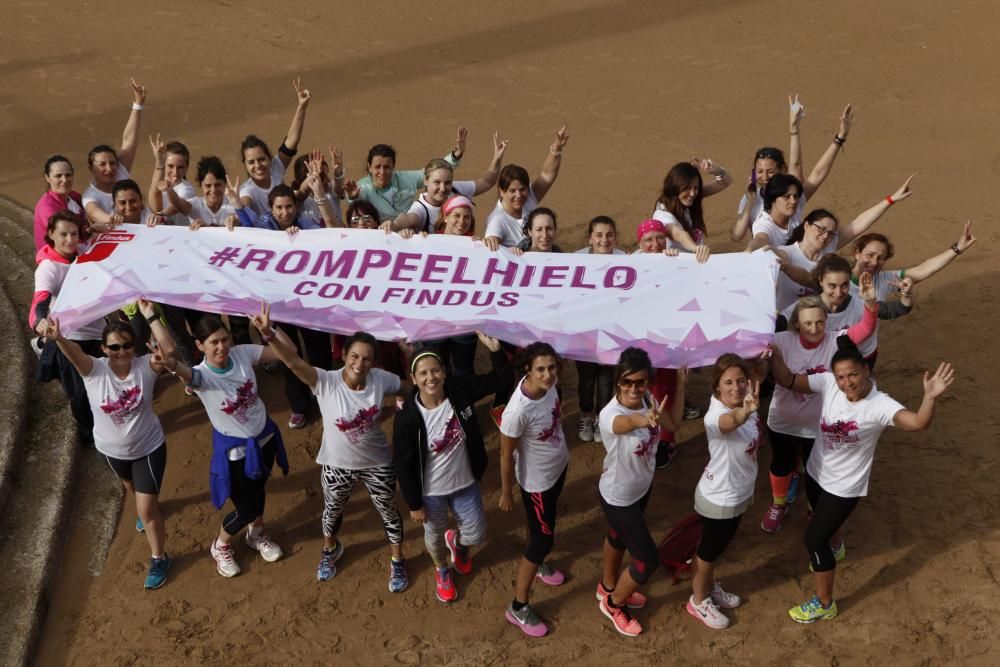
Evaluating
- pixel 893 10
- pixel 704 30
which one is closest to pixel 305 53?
pixel 704 30

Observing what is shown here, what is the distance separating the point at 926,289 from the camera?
29.0 feet

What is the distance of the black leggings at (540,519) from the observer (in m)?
5.47

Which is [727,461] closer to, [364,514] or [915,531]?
[915,531]

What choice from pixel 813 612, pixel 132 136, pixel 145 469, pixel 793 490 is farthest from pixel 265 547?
pixel 132 136

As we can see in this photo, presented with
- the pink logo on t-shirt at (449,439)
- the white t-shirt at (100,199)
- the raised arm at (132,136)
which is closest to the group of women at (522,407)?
the pink logo on t-shirt at (449,439)

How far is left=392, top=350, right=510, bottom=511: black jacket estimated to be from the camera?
17.3ft

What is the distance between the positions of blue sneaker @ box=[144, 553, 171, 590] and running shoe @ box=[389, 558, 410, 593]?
144 cm

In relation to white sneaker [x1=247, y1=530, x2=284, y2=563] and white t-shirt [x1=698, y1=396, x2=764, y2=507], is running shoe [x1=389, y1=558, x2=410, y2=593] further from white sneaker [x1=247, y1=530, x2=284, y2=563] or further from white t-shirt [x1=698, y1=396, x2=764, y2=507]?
white t-shirt [x1=698, y1=396, x2=764, y2=507]

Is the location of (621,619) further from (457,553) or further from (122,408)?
(122,408)

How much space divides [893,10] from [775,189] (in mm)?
9145

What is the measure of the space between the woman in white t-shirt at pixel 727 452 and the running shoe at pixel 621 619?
1.87 feet

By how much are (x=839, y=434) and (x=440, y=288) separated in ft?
8.62

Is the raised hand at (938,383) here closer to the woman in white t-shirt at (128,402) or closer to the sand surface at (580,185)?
the sand surface at (580,185)

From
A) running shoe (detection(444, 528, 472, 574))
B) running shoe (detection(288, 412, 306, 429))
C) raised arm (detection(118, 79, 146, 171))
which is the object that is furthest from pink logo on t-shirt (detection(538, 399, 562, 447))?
raised arm (detection(118, 79, 146, 171))
